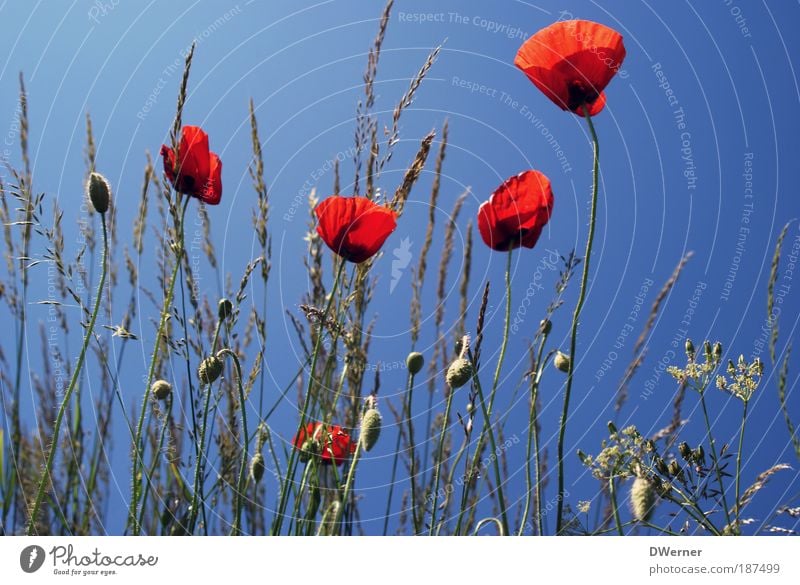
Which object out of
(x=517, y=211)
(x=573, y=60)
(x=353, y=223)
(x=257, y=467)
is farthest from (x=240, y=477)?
(x=573, y=60)

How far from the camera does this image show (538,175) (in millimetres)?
854

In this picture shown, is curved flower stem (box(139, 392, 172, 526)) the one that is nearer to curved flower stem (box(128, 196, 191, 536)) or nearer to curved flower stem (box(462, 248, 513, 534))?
curved flower stem (box(128, 196, 191, 536))

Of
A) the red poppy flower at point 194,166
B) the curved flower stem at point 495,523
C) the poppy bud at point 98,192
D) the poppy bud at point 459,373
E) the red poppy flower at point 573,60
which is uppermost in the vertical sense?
the red poppy flower at point 573,60

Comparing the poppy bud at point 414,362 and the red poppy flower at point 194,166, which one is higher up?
the red poppy flower at point 194,166

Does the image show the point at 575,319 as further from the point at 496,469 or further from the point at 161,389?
the point at 161,389

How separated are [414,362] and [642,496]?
0.95 feet

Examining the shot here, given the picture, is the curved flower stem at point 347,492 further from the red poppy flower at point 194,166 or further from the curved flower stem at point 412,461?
the red poppy flower at point 194,166

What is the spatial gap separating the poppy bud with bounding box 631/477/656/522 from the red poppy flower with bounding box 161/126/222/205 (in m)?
0.57

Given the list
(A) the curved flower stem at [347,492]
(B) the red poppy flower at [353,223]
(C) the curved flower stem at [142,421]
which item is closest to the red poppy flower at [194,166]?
(C) the curved flower stem at [142,421]

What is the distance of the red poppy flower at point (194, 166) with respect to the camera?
2.76ft

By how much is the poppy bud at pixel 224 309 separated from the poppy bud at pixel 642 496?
0.47 metres

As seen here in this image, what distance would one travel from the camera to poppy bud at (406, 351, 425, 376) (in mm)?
910
